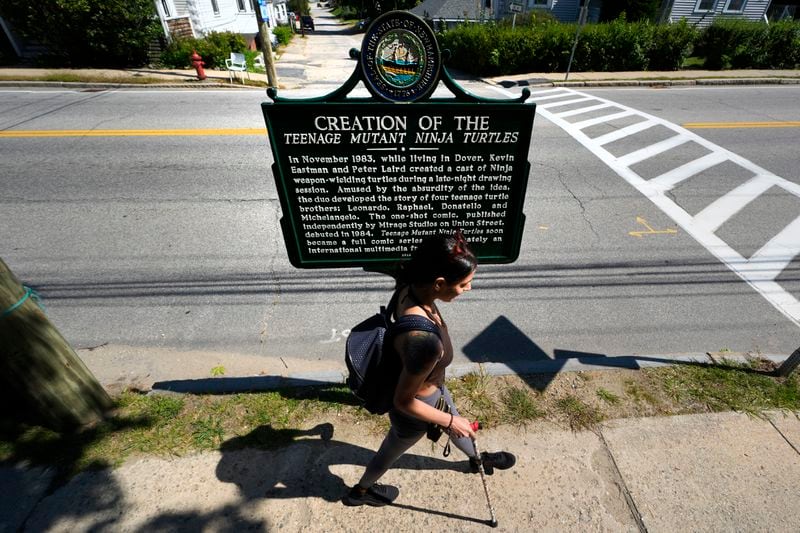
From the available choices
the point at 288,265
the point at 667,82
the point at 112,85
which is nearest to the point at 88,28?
the point at 112,85

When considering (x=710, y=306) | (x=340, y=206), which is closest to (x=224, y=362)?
(x=340, y=206)

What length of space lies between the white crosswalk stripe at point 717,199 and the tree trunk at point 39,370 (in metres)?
6.96

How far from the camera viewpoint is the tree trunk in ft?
8.06

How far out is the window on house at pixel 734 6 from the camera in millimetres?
23297

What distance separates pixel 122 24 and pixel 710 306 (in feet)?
64.8

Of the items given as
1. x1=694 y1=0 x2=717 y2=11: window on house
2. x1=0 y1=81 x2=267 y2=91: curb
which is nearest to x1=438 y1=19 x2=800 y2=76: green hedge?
x1=694 y1=0 x2=717 y2=11: window on house

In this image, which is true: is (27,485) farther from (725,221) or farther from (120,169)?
(725,221)

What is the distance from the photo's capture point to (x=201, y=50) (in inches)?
647

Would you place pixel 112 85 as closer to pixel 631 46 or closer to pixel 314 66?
pixel 314 66

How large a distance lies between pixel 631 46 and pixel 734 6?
14327mm

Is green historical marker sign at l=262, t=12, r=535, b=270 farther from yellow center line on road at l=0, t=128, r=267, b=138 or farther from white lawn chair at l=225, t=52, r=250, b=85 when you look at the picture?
white lawn chair at l=225, t=52, r=250, b=85

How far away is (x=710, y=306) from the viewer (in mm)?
4555

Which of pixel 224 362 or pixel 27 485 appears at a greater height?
pixel 27 485

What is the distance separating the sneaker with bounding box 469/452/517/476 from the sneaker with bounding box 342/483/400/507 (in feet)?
2.08
